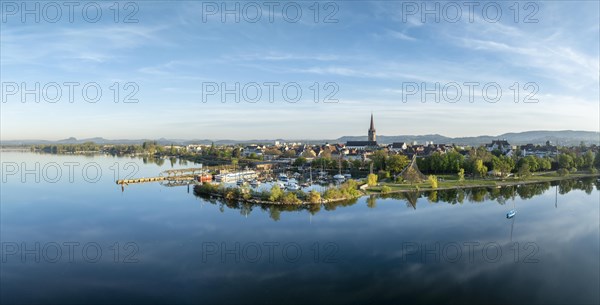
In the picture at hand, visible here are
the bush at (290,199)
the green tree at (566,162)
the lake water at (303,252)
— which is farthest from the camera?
the green tree at (566,162)

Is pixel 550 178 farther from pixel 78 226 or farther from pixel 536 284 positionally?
pixel 78 226

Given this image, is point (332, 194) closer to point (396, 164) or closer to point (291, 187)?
point (291, 187)

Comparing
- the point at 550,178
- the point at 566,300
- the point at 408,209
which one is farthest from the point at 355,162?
the point at 566,300

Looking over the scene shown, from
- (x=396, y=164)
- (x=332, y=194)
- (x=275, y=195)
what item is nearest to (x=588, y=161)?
(x=396, y=164)

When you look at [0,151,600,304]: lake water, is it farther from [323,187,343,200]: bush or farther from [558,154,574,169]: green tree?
[558,154,574,169]: green tree

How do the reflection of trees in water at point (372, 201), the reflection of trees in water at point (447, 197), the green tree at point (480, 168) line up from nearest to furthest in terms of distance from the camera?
the reflection of trees in water at point (447, 197) < the reflection of trees in water at point (372, 201) < the green tree at point (480, 168)

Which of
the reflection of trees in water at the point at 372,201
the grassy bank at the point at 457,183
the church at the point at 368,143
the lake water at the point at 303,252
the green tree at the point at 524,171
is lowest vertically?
the lake water at the point at 303,252

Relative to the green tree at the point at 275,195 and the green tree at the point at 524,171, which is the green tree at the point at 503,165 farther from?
the green tree at the point at 275,195

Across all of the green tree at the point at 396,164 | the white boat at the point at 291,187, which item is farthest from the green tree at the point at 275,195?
the green tree at the point at 396,164
